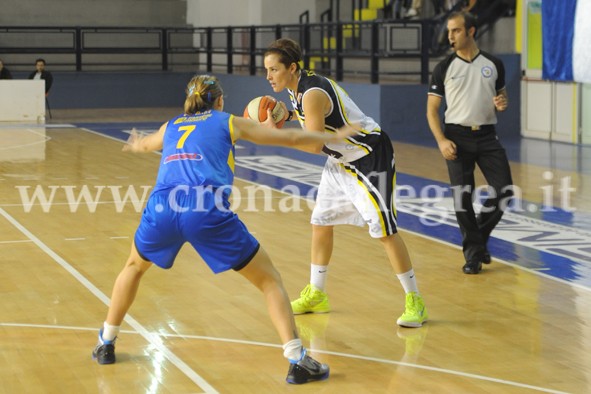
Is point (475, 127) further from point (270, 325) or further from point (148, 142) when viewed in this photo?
point (148, 142)

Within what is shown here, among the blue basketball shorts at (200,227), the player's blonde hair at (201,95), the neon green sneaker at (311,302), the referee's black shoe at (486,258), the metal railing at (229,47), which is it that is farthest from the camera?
the metal railing at (229,47)

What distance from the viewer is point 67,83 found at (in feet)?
89.6

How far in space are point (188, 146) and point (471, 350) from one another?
1.97 meters

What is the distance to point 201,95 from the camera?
545 centimetres

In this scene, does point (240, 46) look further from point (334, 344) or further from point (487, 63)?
point (334, 344)

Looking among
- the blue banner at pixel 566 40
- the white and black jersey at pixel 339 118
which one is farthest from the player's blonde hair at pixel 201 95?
→ the blue banner at pixel 566 40

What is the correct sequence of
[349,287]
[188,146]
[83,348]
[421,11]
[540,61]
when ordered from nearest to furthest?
1. [188,146]
2. [83,348]
3. [349,287]
4. [540,61]
5. [421,11]

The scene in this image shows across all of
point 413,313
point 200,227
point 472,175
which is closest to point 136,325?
point 200,227

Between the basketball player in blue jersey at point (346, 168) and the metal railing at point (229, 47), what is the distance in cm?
1247

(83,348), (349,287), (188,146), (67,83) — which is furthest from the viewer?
(67,83)

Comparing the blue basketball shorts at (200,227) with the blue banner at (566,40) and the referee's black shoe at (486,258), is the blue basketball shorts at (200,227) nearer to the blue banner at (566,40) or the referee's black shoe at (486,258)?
the referee's black shoe at (486,258)

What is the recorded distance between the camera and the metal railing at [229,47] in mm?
20484

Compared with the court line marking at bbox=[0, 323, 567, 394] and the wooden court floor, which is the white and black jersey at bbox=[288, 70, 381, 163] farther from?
the court line marking at bbox=[0, 323, 567, 394]

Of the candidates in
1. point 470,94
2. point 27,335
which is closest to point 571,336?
point 470,94
